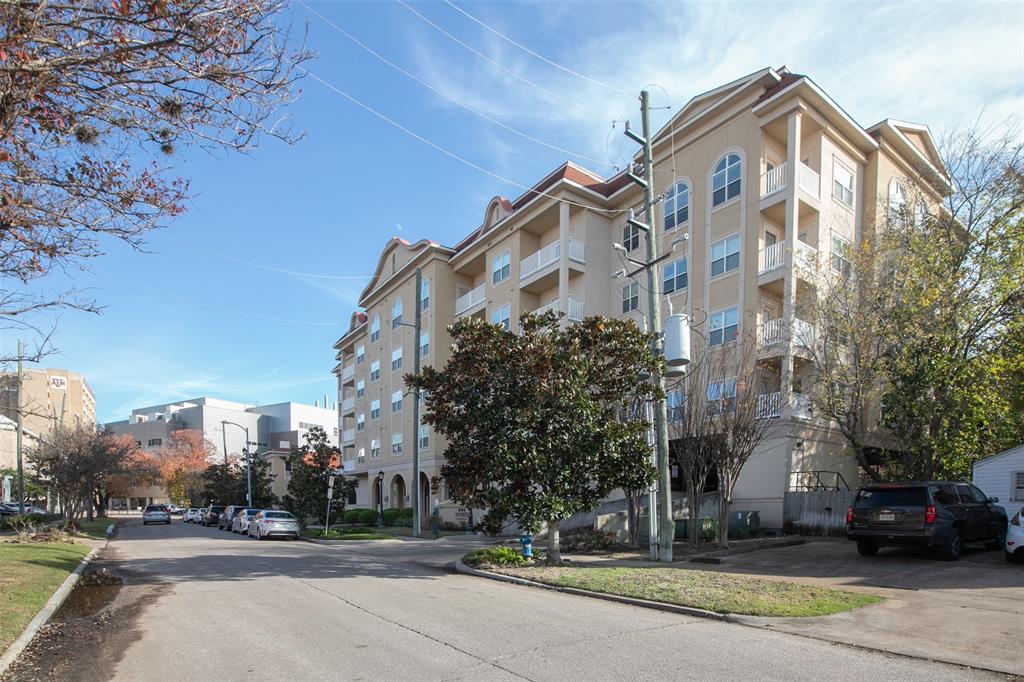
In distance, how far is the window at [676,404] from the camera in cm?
1847

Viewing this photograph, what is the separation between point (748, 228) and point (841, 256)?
3392 mm

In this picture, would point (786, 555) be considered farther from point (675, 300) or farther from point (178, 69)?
point (178, 69)

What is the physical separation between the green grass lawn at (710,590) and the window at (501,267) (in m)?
24.1

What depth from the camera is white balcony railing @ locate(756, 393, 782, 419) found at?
18531mm

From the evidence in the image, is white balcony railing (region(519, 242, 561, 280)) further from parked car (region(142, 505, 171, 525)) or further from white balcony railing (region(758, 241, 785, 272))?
parked car (region(142, 505, 171, 525))

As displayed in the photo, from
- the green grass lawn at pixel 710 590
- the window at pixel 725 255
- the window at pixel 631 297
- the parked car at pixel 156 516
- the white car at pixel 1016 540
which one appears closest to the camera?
the green grass lawn at pixel 710 590

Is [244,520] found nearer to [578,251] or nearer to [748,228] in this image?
[578,251]

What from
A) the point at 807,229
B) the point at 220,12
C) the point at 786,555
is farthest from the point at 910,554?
the point at 220,12

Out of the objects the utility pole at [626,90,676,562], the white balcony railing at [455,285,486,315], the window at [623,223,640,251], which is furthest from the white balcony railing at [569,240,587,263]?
the utility pole at [626,90,676,562]

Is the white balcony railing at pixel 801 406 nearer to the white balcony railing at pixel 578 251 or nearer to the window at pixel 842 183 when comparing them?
the window at pixel 842 183

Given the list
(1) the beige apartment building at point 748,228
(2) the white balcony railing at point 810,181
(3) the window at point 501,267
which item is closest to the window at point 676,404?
(1) the beige apartment building at point 748,228

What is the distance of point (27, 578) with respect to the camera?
12836 millimetres

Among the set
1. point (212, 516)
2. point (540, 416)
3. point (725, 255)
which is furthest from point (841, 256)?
point (212, 516)

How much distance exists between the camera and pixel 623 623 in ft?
28.2
